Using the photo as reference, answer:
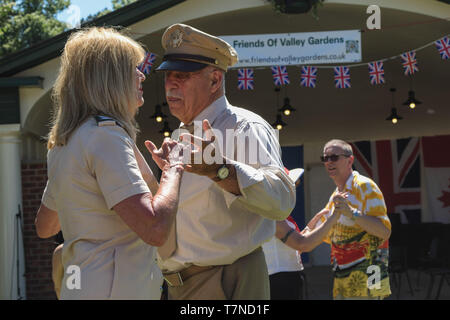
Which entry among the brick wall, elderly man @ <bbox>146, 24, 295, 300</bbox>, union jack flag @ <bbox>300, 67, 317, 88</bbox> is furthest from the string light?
elderly man @ <bbox>146, 24, 295, 300</bbox>

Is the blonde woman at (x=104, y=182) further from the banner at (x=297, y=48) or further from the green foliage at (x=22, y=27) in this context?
the green foliage at (x=22, y=27)

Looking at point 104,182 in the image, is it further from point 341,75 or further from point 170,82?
point 341,75

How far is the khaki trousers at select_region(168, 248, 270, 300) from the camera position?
2719 mm

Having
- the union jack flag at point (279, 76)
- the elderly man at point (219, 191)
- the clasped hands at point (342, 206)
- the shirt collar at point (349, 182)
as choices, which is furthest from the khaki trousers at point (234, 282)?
the union jack flag at point (279, 76)

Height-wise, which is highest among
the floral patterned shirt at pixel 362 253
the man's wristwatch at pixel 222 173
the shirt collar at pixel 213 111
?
the shirt collar at pixel 213 111

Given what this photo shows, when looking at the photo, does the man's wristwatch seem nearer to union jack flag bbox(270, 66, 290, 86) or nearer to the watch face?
the watch face

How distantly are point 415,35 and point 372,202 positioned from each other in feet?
18.9

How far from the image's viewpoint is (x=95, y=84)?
2254 millimetres

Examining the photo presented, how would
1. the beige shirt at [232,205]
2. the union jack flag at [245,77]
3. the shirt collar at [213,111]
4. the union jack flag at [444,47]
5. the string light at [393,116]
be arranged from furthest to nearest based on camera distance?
1. the string light at [393,116]
2. the union jack flag at [245,77]
3. the union jack flag at [444,47]
4. the shirt collar at [213,111]
5. the beige shirt at [232,205]

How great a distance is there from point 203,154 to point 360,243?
9.14ft

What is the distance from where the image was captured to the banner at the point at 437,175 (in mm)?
13711

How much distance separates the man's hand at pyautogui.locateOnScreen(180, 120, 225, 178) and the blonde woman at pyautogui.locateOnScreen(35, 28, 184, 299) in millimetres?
53

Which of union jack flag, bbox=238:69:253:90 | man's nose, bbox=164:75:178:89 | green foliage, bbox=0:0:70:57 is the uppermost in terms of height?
green foliage, bbox=0:0:70:57

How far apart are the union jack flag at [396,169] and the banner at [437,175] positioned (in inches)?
8.0
